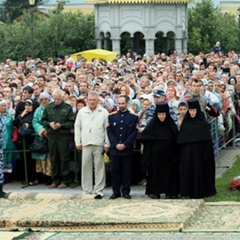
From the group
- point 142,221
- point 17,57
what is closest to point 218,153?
point 142,221

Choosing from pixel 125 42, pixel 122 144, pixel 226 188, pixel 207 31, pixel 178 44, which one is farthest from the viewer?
pixel 207 31

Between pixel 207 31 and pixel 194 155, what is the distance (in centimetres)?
4949

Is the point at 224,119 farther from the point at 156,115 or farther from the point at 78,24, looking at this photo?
the point at 78,24

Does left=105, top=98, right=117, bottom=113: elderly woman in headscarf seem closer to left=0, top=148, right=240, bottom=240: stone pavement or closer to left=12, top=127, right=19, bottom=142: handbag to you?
left=12, top=127, right=19, bottom=142: handbag

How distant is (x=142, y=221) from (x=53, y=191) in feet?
13.2

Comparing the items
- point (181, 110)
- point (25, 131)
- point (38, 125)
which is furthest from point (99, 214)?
point (25, 131)

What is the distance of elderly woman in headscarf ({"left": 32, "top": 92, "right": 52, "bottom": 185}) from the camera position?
20188 mm

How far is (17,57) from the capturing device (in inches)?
2147

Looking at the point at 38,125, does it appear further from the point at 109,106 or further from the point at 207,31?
the point at 207,31

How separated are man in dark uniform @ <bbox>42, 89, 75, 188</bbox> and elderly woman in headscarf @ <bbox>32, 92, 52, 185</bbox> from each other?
0.12m

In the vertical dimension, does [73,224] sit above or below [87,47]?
below

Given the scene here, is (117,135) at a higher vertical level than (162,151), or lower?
higher

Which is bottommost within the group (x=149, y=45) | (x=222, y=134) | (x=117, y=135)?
(x=222, y=134)

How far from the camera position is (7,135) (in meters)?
20.4
